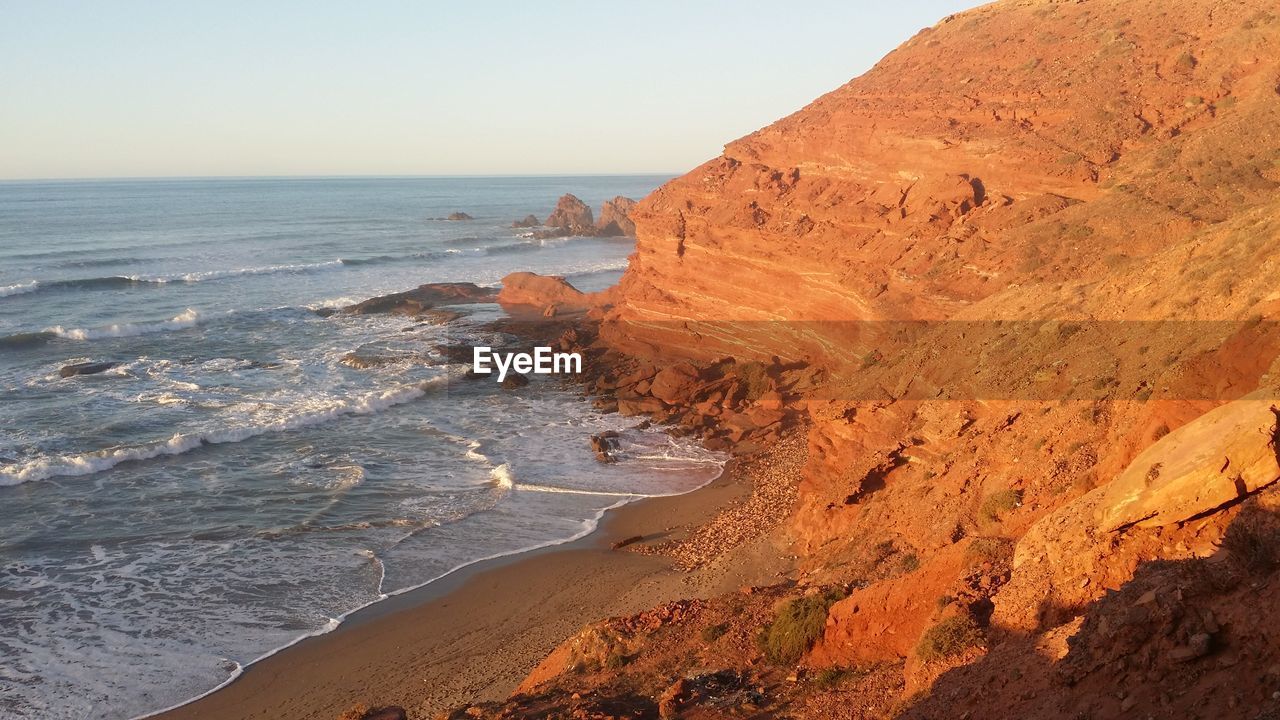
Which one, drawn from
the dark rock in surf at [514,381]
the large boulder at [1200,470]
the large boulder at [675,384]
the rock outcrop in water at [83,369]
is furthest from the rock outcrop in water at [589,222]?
the large boulder at [1200,470]

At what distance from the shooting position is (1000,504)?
1298 cm

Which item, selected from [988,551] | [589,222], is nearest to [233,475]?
[988,551]

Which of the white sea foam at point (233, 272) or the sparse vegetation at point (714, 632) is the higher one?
the white sea foam at point (233, 272)

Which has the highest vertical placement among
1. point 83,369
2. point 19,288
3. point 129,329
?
point 19,288

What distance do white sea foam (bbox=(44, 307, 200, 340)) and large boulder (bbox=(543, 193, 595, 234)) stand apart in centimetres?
4768

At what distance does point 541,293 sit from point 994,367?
34.6m

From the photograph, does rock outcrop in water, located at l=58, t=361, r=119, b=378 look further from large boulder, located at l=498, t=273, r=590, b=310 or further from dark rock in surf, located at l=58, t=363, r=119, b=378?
large boulder, located at l=498, t=273, r=590, b=310

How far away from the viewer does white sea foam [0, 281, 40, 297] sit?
50.4 meters

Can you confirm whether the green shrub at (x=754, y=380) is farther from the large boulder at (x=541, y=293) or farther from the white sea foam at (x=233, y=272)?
the white sea foam at (x=233, y=272)

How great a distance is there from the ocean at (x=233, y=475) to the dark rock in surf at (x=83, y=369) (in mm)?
596

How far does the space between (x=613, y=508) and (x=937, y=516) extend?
34.7 feet

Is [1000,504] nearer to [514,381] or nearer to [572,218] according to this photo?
[514,381]

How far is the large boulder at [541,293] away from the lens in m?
47.6

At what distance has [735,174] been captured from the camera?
36844 millimetres
